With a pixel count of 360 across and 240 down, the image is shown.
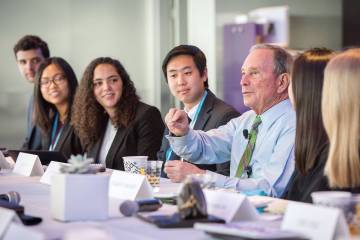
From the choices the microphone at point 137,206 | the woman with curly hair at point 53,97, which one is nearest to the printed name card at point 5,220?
the microphone at point 137,206

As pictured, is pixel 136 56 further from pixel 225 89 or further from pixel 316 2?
pixel 316 2

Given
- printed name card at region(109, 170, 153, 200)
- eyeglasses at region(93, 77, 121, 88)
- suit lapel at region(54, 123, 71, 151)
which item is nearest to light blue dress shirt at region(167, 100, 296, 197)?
printed name card at region(109, 170, 153, 200)

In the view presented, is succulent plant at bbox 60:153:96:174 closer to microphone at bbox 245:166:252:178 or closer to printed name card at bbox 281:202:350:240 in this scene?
printed name card at bbox 281:202:350:240

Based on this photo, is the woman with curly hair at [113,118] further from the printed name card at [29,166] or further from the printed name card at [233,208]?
the printed name card at [233,208]

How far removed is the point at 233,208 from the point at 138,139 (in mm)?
2846

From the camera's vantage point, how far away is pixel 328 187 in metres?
2.57

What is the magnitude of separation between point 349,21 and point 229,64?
4.65 feet

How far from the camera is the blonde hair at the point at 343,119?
7.77ft

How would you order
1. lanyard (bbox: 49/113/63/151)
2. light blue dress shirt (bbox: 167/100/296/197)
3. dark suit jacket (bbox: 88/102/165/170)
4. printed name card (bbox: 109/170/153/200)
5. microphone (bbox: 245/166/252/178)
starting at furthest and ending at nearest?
1. lanyard (bbox: 49/113/63/151)
2. dark suit jacket (bbox: 88/102/165/170)
3. microphone (bbox: 245/166/252/178)
4. light blue dress shirt (bbox: 167/100/296/197)
5. printed name card (bbox: 109/170/153/200)

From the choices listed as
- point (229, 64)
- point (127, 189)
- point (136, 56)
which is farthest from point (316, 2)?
point (127, 189)

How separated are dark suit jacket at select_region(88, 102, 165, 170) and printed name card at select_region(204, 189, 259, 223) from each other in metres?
2.63

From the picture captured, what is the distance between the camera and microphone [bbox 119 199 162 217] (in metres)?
2.51

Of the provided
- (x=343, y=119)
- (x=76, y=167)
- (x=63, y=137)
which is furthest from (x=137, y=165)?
(x=63, y=137)

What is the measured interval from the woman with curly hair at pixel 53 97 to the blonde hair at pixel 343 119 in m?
3.80
